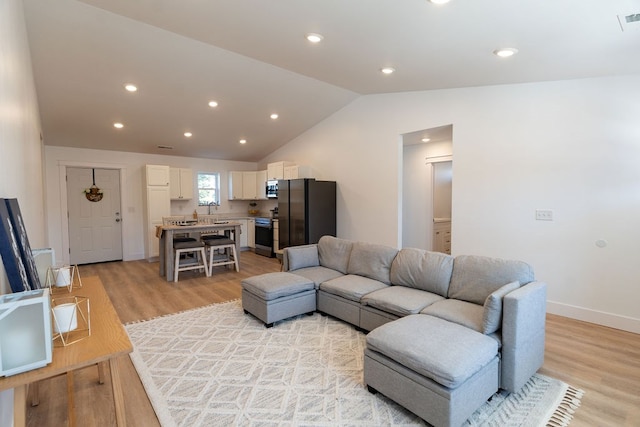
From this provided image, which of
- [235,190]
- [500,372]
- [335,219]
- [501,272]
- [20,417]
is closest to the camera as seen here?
[20,417]

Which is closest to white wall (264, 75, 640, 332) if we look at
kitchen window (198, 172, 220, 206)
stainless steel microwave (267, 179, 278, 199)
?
stainless steel microwave (267, 179, 278, 199)

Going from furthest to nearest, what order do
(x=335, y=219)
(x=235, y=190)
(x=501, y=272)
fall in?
(x=235, y=190)
(x=335, y=219)
(x=501, y=272)

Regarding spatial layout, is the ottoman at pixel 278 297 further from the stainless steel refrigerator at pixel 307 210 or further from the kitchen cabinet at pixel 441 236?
the kitchen cabinet at pixel 441 236

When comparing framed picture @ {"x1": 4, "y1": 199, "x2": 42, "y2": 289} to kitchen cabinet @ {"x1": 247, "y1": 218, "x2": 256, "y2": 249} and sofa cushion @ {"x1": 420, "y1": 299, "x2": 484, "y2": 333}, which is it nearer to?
sofa cushion @ {"x1": 420, "y1": 299, "x2": 484, "y2": 333}

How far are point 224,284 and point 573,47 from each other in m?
4.99

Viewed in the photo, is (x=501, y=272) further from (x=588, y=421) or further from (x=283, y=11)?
(x=283, y=11)

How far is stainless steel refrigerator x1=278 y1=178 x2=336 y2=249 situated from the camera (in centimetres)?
577

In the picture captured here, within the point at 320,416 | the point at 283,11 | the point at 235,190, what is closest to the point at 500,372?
the point at 320,416

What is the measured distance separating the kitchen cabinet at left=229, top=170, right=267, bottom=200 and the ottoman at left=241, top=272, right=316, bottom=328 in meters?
4.81

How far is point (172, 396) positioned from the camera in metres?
2.19

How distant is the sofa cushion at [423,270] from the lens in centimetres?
294

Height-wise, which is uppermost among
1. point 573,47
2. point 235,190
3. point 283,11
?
point 283,11

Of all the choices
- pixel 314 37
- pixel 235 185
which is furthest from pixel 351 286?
pixel 235 185

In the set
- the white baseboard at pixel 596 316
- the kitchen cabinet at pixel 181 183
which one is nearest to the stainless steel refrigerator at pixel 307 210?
the kitchen cabinet at pixel 181 183
